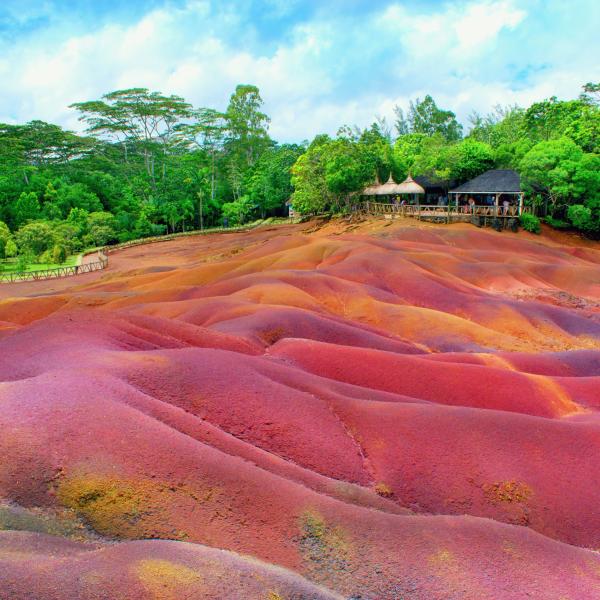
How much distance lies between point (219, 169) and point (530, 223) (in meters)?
50.3

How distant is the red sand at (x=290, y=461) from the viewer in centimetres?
812

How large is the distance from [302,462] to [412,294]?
1899 centimetres

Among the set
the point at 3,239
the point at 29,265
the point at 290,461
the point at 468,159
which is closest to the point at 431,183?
the point at 468,159

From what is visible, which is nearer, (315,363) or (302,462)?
(302,462)

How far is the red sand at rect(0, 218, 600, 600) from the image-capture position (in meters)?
8.12

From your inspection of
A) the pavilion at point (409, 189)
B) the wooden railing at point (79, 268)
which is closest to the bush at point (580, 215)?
the pavilion at point (409, 189)

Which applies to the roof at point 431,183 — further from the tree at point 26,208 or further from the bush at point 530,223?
the tree at point 26,208

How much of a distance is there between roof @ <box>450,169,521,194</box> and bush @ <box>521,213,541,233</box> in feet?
7.92

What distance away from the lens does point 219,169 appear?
84688mm

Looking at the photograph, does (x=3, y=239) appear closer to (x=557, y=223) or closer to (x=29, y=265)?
(x=29, y=265)

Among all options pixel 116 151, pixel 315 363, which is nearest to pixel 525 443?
→ pixel 315 363

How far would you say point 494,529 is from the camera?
31.7 feet

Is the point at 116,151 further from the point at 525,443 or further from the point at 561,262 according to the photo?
the point at 525,443

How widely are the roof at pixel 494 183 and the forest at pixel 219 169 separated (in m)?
1.36
